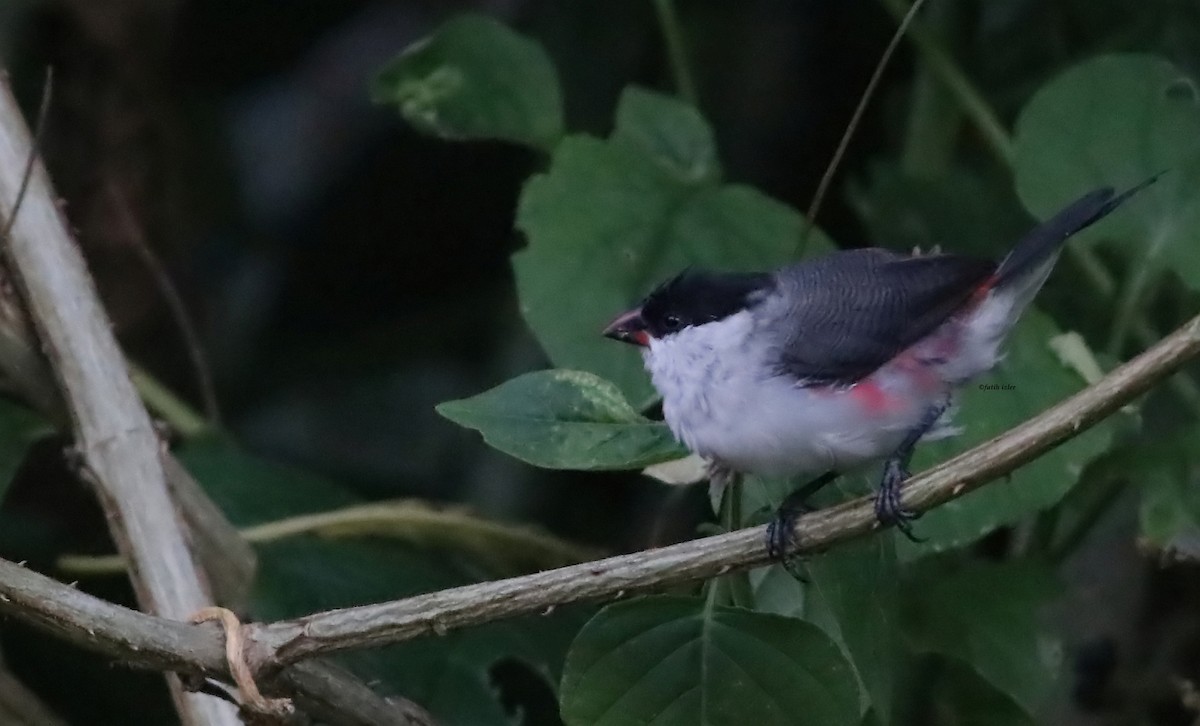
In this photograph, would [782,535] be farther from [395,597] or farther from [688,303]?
[395,597]

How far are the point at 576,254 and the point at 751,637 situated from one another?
665 mm

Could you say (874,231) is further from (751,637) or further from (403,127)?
(751,637)

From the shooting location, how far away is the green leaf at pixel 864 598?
1417 millimetres

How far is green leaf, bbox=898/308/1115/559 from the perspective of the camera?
163 centimetres

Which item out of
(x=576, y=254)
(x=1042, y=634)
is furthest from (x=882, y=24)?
(x=1042, y=634)

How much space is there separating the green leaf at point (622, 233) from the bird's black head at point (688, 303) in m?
0.19

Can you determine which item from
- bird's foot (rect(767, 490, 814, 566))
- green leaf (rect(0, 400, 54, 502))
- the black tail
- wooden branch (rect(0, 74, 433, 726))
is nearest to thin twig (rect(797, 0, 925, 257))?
the black tail

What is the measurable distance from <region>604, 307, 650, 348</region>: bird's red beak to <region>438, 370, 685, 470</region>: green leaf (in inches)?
6.4

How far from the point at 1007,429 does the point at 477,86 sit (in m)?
0.87

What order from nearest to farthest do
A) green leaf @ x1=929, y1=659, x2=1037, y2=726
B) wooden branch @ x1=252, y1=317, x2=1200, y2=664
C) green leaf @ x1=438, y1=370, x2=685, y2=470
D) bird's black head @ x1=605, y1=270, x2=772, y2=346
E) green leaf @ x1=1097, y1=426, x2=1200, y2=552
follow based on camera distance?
wooden branch @ x1=252, y1=317, x2=1200, y2=664 → green leaf @ x1=438, y1=370, x2=685, y2=470 → bird's black head @ x1=605, y1=270, x2=772, y2=346 → green leaf @ x1=1097, y1=426, x2=1200, y2=552 → green leaf @ x1=929, y1=659, x2=1037, y2=726

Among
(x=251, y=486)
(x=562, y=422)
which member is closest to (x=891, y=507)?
(x=562, y=422)

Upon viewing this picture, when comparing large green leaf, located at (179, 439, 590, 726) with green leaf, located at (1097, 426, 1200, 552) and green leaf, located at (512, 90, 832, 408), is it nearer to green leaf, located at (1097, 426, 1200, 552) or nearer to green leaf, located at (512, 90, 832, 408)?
green leaf, located at (512, 90, 832, 408)

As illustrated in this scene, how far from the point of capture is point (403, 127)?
2840 millimetres

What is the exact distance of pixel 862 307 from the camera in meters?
1.54
